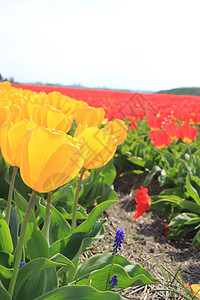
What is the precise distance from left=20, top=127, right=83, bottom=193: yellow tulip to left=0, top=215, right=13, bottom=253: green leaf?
494mm

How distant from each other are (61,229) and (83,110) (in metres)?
0.80

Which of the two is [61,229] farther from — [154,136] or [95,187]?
[154,136]

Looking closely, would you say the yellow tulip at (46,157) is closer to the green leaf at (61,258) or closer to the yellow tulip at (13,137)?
the yellow tulip at (13,137)

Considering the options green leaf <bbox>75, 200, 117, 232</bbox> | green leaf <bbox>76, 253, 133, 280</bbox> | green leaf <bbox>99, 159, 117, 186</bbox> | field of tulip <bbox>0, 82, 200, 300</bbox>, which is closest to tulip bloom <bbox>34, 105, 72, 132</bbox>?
field of tulip <bbox>0, 82, 200, 300</bbox>

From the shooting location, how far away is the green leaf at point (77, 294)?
100 cm

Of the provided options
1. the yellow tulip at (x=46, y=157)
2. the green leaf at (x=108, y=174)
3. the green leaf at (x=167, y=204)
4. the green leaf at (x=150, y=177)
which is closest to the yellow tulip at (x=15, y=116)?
the yellow tulip at (x=46, y=157)

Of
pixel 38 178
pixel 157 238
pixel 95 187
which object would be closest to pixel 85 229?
pixel 38 178

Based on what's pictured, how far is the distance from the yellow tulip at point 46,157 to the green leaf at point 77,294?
378 mm

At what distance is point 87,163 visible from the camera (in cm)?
115

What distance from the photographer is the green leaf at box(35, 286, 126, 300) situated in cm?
100

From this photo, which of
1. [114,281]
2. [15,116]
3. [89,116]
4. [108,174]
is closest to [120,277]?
[114,281]

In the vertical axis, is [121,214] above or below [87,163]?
below

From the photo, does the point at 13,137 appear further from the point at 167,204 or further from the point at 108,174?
the point at 167,204

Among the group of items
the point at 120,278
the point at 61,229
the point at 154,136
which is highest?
the point at 154,136
